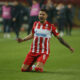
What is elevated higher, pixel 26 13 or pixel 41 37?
pixel 41 37

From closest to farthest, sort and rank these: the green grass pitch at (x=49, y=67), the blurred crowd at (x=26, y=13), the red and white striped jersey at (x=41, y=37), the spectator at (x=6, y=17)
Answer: the green grass pitch at (x=49, y=67)
the red and white striped jersey at (x=41, y=37)
the blurred crowd at (x=26, y=13)
the spectator at (x=6, y=17)

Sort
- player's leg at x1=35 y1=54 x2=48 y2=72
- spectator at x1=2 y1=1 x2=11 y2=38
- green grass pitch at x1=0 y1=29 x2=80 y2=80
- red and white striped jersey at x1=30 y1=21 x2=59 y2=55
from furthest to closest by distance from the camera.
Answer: spectator at x1=2 y1=1 x2=11 y2=38 < red and white striped jersey at x1=30 y1=21 x2=59 y2=55 < player's leg at x1=35 y1=54 x2=48 y2=72 < green grass pitch at x1=0 y1=29 x2=80 y2=80

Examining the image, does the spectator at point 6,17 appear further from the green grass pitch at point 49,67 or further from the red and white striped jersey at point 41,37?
the red and white striped jersey at point 41,37

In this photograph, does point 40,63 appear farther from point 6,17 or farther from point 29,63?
point 6,17

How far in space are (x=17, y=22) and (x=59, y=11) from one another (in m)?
4.75

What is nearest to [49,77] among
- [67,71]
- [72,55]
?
[67,71]

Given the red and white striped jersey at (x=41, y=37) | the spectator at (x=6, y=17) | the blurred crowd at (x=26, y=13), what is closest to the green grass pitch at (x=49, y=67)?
the red and white striped jersey at (x=41, y=37)

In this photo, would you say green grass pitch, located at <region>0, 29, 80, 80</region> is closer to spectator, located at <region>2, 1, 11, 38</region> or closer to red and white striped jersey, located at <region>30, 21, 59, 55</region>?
red and white striped jersey, located at <region>30, 21, 59, 55</region>

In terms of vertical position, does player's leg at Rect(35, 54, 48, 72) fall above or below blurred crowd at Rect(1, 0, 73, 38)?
above

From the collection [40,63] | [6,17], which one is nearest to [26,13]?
[6,17]

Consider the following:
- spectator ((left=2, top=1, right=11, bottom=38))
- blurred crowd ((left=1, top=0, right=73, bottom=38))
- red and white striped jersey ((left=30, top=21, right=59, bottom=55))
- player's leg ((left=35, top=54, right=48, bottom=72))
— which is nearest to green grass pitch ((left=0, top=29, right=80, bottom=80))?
player's leg ((left=35, top=54, right=48, bottom=72))

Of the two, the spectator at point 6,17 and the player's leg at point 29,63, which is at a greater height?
the player's leg at point 29,63

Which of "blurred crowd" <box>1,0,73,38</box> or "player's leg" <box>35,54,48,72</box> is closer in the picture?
"player's leg" <box>35,54,48,72</box>

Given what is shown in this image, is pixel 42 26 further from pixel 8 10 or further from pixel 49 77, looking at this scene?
pixel 8 10
